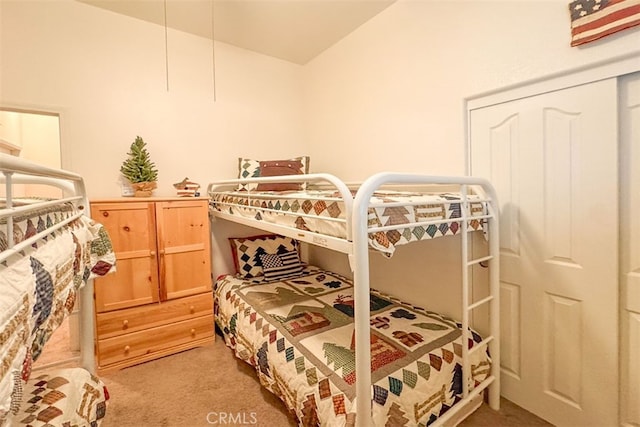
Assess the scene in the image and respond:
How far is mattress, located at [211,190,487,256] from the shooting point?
44.9 inches

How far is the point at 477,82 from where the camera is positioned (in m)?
1.75

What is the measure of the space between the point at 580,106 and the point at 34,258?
2193 millimetres

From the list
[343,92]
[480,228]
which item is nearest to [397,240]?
[480,228]

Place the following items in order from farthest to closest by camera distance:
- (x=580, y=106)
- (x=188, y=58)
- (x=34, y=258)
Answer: (x=188, y=58), (x=580, y=106), (x=34, y=258)

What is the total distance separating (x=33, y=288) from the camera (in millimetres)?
644

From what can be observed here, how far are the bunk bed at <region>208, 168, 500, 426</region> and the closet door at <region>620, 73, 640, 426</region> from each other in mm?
513

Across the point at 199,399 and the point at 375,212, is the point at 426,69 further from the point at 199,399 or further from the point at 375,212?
the point at 199,399

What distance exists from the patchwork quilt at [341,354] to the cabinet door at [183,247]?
0.36m

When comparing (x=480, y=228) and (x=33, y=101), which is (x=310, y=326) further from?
(x=33, y=101)

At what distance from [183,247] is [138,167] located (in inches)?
29.1

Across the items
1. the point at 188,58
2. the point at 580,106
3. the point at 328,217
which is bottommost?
the point at 328,217

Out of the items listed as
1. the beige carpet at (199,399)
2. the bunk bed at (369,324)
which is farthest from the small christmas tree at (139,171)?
the beige carpet at (199,399)

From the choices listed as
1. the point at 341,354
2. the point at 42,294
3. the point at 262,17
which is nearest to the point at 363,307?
the point at 341,354

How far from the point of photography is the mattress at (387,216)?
1.14 m
